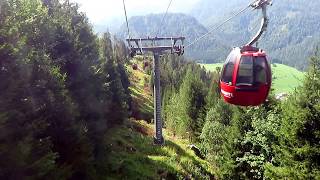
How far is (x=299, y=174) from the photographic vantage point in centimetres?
2736

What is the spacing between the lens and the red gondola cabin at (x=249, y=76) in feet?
53.1

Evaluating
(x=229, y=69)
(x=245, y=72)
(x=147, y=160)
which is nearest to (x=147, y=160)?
(x=147, y=160)

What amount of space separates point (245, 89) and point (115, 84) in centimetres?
3151

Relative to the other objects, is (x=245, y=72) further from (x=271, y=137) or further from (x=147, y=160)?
(x=147, y=160)

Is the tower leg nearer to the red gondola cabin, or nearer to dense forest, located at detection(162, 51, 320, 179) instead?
dense forest, located at detection(162, 51, 320, 179)

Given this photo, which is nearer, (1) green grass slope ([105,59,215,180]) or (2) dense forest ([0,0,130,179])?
(2) dense forest ([0,0,130,179])

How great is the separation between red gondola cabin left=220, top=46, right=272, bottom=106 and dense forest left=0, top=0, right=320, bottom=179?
8.44 meters

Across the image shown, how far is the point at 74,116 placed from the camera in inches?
944

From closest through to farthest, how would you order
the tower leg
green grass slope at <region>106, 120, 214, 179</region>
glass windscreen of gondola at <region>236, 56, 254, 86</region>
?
1. glass windscreen of gondola at <region>236, 56, 254, 86</region>
2. green grass slope at <region>106, 120, 214, 179</region>
3. the tower leg

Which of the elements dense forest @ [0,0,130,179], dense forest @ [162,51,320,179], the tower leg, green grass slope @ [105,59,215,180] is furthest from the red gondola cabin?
the tower leg

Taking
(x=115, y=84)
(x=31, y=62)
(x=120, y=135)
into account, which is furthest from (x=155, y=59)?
(x=31, y=62)

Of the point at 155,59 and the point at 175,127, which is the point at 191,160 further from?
the point at 175,127

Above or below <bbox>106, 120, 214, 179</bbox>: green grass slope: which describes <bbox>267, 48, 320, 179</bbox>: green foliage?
above

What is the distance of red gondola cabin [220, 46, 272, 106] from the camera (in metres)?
16.2
